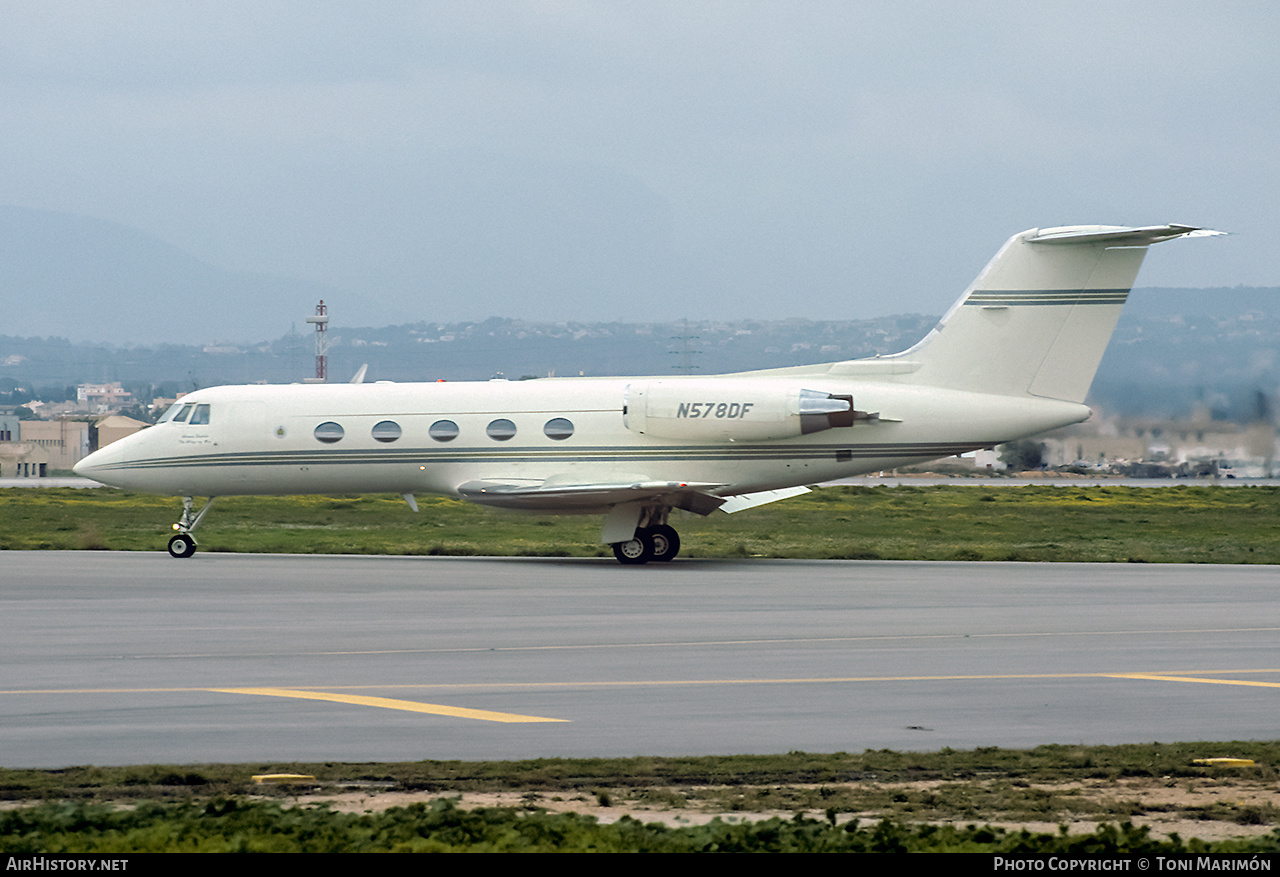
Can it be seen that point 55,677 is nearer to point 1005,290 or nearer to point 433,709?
point 433,709

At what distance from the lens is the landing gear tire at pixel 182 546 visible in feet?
89.6

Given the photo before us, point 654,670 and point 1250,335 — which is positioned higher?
point 1250,335

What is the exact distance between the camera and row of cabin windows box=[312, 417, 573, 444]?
27.0m

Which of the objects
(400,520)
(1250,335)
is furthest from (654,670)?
(1250,335)

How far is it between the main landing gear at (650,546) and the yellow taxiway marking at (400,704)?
14.8 metres

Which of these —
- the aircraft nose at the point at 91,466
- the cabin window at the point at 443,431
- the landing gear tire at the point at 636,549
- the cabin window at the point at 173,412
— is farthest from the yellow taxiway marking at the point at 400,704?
the aircraft nose at the point at 91,466

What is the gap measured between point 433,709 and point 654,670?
2739 mm

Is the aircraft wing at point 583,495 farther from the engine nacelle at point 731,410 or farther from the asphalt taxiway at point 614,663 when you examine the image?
the asphalt taxiway at point 614,663

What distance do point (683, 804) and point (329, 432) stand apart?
69.5 ft

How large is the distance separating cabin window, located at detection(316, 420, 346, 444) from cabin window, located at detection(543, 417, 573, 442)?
432 centimetres

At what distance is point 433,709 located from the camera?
436 inches

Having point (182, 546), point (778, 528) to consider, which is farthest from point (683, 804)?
point (778, 528)

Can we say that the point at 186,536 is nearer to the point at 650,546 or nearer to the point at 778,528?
the point at 650,546

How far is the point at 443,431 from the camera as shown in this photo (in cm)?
2738
